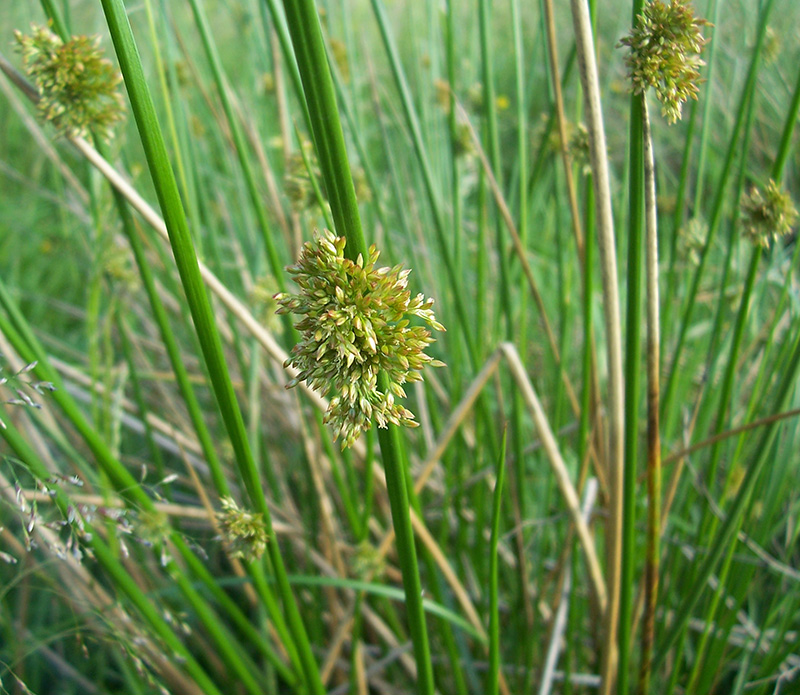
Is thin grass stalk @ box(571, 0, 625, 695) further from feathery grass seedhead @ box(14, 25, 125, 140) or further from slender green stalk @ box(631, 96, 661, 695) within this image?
feathery grass seedhead @ box(14, 25, 125, 140)

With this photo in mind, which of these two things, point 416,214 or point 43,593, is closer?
point 43,593

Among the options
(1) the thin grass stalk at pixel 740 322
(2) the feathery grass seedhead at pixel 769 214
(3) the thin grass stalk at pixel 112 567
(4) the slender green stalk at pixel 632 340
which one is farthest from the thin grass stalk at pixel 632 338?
(3) the thin grass stalk at pixel 112 567

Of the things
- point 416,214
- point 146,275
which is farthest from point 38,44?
point 416,214

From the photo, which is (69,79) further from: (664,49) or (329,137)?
(664,49)

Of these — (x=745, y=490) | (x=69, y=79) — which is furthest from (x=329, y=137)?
(x=745, y=490)

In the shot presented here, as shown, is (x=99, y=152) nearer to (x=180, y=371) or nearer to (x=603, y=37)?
(x=180, y=371)

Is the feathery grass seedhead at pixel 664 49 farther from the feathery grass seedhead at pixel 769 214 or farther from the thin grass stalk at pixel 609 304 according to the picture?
the feathery grass seedhead at pixel 769 214
